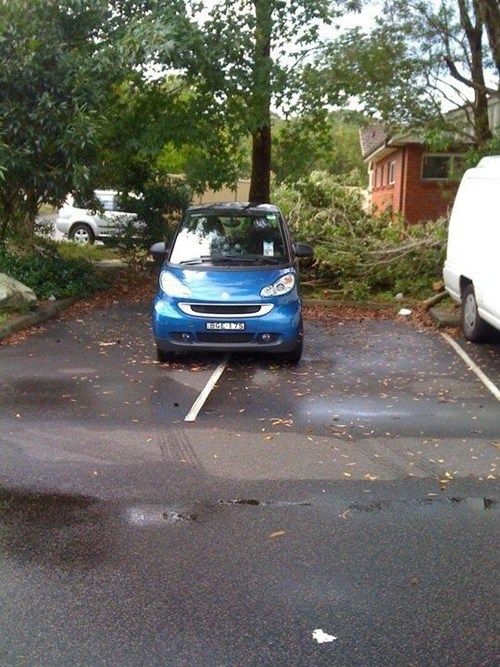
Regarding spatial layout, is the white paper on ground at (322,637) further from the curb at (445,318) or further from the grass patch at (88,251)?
the grass patch at (88,251)

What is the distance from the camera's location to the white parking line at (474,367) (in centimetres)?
857

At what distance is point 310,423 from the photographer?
724cm

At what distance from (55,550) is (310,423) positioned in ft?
10.4

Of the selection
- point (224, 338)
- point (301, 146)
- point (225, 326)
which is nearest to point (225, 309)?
point (225, 326)

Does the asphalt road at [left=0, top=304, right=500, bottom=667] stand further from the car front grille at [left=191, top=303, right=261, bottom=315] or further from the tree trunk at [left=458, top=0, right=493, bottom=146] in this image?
the tree trunk at [left=458, top=0, right=493, bottom=146]

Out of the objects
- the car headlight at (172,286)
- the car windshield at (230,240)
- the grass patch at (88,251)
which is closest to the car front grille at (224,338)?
the car headlight at (172,286)

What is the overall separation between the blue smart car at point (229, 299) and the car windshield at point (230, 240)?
12 millimetres

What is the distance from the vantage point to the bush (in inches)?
587

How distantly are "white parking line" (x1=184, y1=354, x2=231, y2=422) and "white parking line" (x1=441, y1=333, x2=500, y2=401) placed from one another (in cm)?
294

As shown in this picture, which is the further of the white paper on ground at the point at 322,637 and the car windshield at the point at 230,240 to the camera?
A: the car windshield at the point at 230,240

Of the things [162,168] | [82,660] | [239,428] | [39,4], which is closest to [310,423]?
[239,428]

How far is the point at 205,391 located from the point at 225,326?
1.08 meters

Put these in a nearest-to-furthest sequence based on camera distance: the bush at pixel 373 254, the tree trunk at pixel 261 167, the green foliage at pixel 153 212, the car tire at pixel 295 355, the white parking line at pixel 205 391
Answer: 1. the white parking line at pixel 205 391
2. the car tire at pixel 295 355
3. the bush at pixel 373 254
4. the green foliage at pixel 153 212
5. the tree trunk at pixel 261 167

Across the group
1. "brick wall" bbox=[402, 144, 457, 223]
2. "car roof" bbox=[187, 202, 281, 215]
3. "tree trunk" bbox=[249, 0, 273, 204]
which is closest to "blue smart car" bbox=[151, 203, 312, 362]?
"car roof" bbox=[187, 202, 281, 215]
